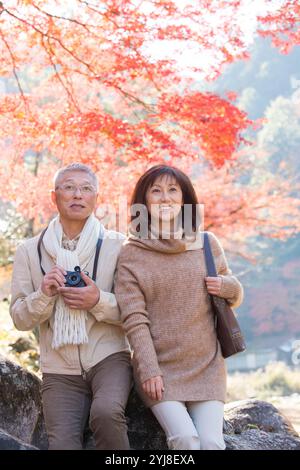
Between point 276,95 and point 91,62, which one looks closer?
point 91,62

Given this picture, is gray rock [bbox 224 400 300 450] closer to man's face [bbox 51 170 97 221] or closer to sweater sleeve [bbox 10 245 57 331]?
sweater sleeve [bbox 10 245 57 331]

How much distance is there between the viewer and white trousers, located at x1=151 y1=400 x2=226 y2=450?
2787 mm

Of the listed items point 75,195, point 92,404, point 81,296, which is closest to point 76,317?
point 81,296

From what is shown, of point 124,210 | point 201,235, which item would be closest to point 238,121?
point 124,210

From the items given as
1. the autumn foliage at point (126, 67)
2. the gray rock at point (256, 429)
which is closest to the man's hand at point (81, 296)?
the gray rock at point (256, 429)

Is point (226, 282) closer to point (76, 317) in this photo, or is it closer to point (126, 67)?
point (76, 317)

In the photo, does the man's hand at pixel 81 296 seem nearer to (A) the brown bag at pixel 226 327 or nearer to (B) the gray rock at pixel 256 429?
(A) the brown bag at pixel 226 327

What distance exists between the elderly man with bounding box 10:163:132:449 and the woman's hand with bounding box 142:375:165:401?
4.8 inches

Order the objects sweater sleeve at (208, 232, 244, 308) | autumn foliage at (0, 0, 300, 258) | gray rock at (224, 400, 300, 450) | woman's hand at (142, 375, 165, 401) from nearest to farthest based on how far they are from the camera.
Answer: woman's hand at (142, 375, 165, 401)
sweater sleeve at (208, 232, 244, 308)
gray rock at (224, 400, 300, 450)
autumn foliage at (0, 0, 300, 258)

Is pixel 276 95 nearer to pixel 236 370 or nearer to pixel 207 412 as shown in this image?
pixel 236 370

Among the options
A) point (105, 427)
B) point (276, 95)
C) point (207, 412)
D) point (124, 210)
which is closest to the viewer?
point (105, 427)

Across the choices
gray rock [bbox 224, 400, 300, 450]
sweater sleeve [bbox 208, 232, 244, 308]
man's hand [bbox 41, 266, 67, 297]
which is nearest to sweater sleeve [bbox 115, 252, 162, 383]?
man's hand [bbox 41, 266, 67, 297]

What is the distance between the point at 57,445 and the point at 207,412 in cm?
75

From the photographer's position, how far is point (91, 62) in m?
7.20
